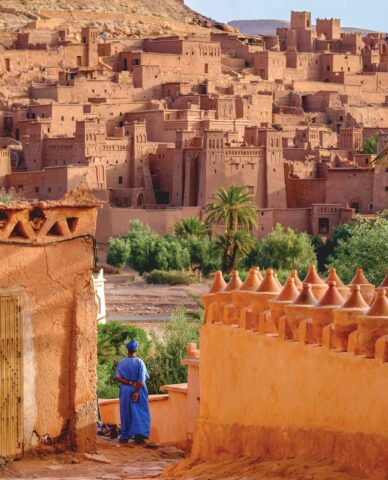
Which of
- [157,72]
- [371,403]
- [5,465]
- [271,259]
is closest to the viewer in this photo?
[371,403]

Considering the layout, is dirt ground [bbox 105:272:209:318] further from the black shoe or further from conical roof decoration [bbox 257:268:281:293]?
conical roof decoration [bbox 257:268:281:293]

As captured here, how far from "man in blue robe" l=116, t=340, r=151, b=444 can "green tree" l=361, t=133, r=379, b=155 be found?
40.2 metres

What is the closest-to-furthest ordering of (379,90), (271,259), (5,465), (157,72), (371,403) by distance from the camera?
(371,403)
(5,465)
(271,259)
(157,72)
(379,90)

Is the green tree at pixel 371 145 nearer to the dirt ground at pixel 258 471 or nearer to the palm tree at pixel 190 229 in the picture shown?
the palm tree at pixel 190 229

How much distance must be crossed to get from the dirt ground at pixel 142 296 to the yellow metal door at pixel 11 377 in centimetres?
2490

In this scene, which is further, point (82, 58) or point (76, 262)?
point (82, 58)

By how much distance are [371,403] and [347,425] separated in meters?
0.29

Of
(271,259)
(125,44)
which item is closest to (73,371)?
(271,259)

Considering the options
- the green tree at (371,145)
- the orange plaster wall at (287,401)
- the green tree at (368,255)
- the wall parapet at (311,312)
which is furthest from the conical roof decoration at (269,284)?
the green tree at (371,145)

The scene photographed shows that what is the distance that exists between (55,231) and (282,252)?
32506 mm

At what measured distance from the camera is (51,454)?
11172 millimetres

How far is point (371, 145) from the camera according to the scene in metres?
52.6

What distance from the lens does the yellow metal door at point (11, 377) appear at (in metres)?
Result: 10.9

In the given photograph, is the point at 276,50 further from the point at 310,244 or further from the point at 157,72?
the point at 310,244
